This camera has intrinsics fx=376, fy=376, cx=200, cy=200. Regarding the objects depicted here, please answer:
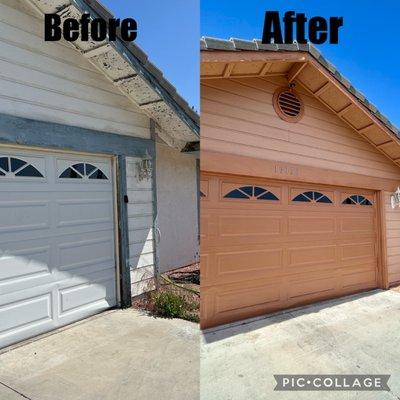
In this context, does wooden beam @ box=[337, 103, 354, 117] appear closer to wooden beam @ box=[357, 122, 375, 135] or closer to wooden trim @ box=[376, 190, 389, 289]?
wooden beam @ box=[357, 122, 375, 135]

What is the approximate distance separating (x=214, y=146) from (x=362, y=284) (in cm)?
342

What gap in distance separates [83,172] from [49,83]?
0.94m

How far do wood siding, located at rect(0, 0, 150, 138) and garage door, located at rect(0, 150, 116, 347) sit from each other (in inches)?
16.2

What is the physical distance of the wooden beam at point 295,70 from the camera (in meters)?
3.84

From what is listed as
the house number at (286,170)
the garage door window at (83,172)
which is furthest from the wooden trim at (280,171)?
the garage door window at (83,172)

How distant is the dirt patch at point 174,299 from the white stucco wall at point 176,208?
2.00 feet

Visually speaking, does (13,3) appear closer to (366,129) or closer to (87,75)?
(87,75)

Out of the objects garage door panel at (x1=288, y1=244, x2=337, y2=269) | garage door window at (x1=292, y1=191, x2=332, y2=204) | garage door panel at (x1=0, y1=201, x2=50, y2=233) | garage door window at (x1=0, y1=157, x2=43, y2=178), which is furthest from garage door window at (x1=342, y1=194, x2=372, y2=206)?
garage door window at (x1=0, y1=157, x2=43, y2=178)

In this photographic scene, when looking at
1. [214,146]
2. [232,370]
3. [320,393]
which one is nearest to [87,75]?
[214,146]

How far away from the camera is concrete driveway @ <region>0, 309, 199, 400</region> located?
100.0 inches

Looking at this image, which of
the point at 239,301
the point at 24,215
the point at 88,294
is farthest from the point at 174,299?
the point at 24,215

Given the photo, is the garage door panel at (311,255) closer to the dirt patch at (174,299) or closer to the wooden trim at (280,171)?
the wooden trim at (280,171)

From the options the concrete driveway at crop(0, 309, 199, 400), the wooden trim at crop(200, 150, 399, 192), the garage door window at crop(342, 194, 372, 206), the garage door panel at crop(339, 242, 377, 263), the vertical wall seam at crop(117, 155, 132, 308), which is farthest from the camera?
the garage door window at crop(342, 194, 372, 206)

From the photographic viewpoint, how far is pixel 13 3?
10.8 ft
